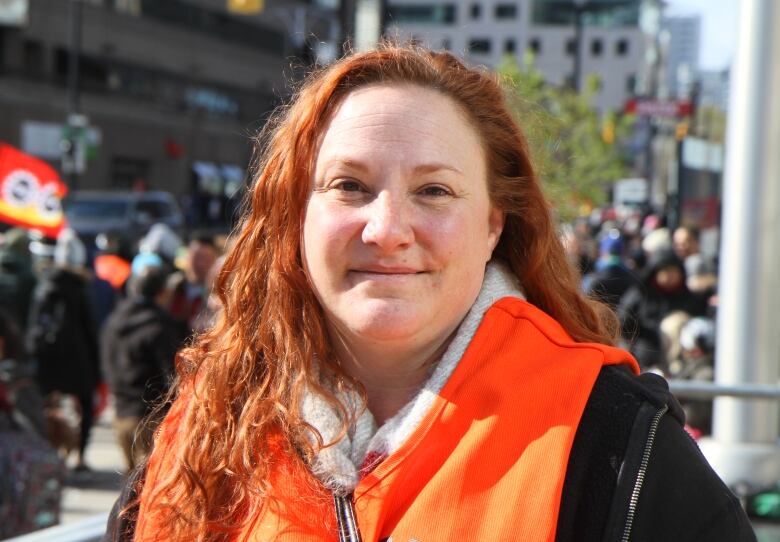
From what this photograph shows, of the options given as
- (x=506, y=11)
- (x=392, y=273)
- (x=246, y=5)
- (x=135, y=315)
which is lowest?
(x=135, y=315)

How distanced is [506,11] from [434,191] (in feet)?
382

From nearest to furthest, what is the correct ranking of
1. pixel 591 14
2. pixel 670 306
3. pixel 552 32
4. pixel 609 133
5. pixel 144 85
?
pixel 670 306 < pixel 609 133 < pixel 144 85 < pixel 591 14 < pixel 552 32

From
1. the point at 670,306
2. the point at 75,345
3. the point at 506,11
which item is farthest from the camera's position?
the point at 506,11

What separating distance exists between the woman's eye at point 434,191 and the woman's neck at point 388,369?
0.82 ft

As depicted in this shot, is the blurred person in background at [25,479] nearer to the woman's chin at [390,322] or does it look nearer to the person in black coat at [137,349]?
the person in black coat at [137,349]

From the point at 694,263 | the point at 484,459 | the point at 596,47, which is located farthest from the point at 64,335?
the point at 596,47

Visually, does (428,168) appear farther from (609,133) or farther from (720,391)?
(609,133)

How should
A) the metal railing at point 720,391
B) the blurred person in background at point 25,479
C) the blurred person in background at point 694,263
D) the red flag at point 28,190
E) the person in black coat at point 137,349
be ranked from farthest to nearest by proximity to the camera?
the red flag at point 28,190 → the blurred person in background at point 694,263 → the person in black coat at point 137,349 → the blurred person in background at point 25,479 → the metal railing at point 720,391

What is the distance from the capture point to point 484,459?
179 cm

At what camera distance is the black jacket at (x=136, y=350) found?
25.3 ft

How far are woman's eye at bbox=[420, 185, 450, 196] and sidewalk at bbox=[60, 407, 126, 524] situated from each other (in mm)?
5468

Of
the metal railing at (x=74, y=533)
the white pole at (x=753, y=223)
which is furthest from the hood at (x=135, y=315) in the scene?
the metal railing at (x=74, y=533)

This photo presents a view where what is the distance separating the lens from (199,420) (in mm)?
2133

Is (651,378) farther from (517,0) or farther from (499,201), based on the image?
(517,0)
